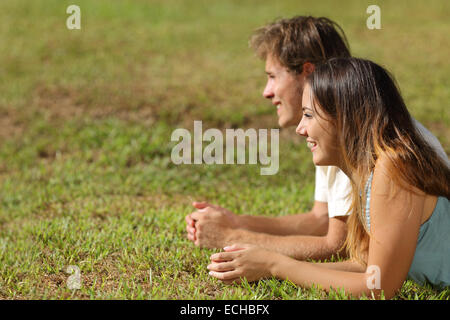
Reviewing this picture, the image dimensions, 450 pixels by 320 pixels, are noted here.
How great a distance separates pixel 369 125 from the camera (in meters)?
2.95

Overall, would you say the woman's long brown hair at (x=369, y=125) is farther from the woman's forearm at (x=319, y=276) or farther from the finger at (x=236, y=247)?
the finger at (x=236, y=247)

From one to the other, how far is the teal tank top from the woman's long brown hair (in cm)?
11

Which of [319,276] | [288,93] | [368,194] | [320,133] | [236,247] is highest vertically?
[288,93]

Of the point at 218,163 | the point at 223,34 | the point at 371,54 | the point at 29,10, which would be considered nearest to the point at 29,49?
the point at 29,10

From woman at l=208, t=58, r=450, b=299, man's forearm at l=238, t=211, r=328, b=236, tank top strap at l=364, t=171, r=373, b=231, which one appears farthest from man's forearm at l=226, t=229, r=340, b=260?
tank top strap at l=364, t=171, r=373, b=231

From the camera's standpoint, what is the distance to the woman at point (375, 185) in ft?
9.12

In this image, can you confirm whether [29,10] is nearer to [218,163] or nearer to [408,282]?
[218,163]

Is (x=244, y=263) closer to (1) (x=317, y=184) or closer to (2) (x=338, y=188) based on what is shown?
(2) (x=338, y=188)

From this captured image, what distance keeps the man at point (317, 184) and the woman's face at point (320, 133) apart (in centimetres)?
71

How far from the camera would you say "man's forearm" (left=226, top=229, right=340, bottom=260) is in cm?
379

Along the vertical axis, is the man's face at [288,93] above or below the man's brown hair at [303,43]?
below

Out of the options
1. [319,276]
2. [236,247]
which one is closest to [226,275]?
[236,247]

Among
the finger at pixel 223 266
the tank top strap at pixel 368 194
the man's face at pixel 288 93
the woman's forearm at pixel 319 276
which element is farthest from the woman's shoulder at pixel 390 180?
the man's face at pixel 288 93

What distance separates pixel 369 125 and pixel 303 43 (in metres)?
1.35
